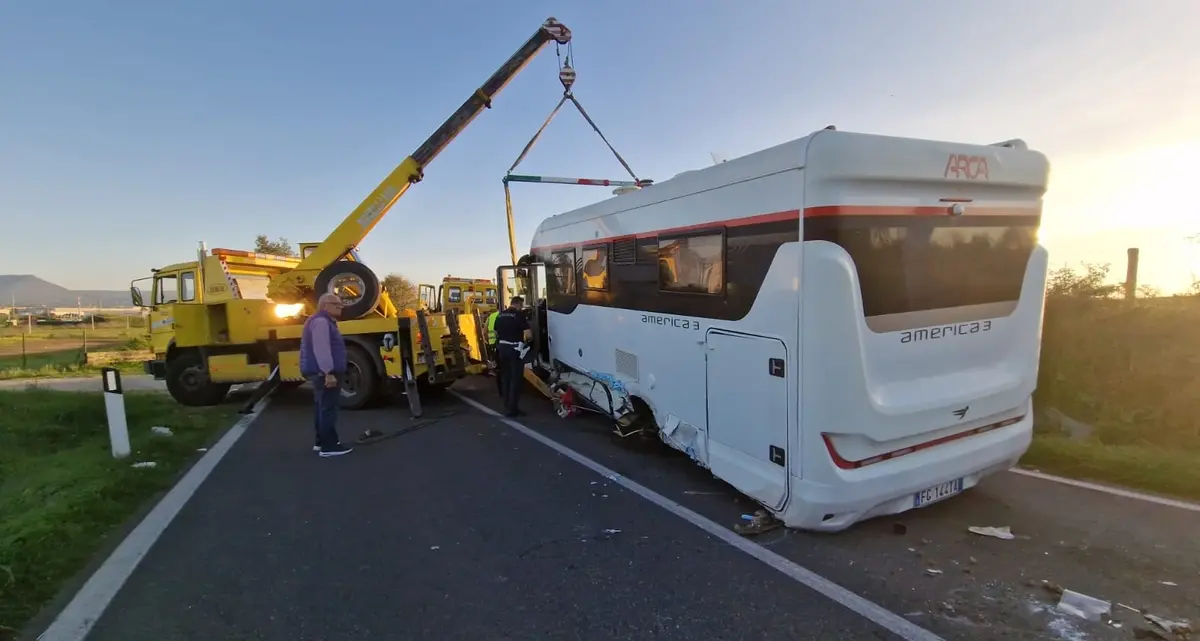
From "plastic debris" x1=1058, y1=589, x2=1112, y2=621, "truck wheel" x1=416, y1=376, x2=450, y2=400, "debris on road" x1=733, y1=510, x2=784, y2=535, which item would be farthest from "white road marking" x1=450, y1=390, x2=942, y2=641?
"truck wheel" x1=416, y1=376, x2=450, y2=400

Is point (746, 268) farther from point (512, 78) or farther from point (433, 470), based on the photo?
point (512, 78)

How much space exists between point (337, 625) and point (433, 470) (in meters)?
2.81

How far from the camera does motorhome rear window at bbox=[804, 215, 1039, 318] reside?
3619mm

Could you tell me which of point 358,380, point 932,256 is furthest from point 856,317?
point 358,380

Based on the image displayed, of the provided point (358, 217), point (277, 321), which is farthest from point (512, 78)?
point (277, 321)

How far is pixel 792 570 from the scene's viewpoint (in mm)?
3582

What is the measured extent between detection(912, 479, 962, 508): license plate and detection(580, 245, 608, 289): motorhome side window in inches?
139

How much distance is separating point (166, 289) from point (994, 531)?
12.4 m

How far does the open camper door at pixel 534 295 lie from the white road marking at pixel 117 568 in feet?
14.2

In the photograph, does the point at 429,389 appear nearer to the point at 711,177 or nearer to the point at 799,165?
the point at 711,177

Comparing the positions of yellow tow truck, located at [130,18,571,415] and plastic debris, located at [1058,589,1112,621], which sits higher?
yellow tow truck, located at [130,18,571,415]

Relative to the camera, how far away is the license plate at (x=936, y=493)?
403 cm

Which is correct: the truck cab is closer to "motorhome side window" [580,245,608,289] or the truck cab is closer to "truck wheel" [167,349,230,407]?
"truck wheel" [167,349,230,407]

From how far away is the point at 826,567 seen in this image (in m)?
3.61
